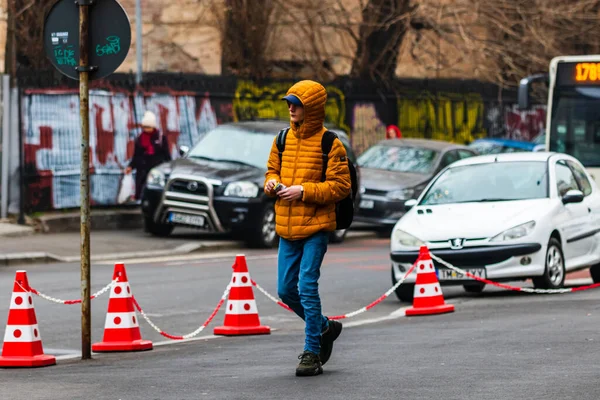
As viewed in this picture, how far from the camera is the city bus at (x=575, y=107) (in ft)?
70.0

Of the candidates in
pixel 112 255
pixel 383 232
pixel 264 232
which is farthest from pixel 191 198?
pixel 383 232

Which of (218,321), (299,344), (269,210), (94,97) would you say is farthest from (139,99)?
(299,344)

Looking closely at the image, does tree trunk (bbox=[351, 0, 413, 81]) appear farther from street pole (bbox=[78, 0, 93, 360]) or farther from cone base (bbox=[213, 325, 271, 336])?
street pole (bbox=[78, 0, 93, 360])

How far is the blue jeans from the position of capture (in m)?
9.18

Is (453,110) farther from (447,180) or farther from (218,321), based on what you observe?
(218,321)

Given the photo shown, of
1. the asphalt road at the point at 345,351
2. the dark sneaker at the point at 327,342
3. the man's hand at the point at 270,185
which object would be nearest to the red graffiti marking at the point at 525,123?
the asphalt road at the point at 345,351

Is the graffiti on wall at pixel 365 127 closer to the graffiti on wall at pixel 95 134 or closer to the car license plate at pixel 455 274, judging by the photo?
the graffiti on wall at pixel 95 134

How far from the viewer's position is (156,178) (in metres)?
22.1

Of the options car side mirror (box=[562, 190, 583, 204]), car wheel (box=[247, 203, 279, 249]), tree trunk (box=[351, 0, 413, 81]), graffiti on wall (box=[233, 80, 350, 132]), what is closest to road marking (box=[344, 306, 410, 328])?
car side mirror (box=[562, 190, 583, 204])

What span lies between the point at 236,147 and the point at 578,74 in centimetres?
515

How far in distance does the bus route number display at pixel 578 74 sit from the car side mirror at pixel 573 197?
6398 millimetres

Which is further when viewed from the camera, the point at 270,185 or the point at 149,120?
the point at 149,120

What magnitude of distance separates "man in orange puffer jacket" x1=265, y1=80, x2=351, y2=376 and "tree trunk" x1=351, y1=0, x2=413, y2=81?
22.9m

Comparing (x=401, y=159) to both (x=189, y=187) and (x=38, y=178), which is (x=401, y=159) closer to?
(x=189, y=187)
